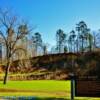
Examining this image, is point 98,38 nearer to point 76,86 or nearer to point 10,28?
point 10,28

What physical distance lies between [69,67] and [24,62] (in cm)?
1146

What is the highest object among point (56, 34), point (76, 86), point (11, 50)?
point (56, 34)

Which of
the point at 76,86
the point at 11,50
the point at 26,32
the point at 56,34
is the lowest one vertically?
the point at 76,86

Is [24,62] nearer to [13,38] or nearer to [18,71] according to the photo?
[18,71]

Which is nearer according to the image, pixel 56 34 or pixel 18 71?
pixel 18 71

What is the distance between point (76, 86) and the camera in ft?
46.9

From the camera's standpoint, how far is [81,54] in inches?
3056

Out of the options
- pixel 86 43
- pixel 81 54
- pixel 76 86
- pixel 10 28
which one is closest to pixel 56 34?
pixel 86 43

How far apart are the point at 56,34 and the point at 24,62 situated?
3197 cm

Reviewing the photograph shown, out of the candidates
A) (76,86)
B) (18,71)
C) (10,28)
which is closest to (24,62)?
(18,71)

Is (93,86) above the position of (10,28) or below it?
below

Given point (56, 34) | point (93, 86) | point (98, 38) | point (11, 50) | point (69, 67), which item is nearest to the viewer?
point (93, 86)

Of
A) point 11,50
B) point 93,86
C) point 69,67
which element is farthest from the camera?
point 69,67

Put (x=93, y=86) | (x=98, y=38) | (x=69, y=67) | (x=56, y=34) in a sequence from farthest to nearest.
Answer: (x=56, y=34), (x=98, y=38), (x=69, y=67), (x=93, y=86)
